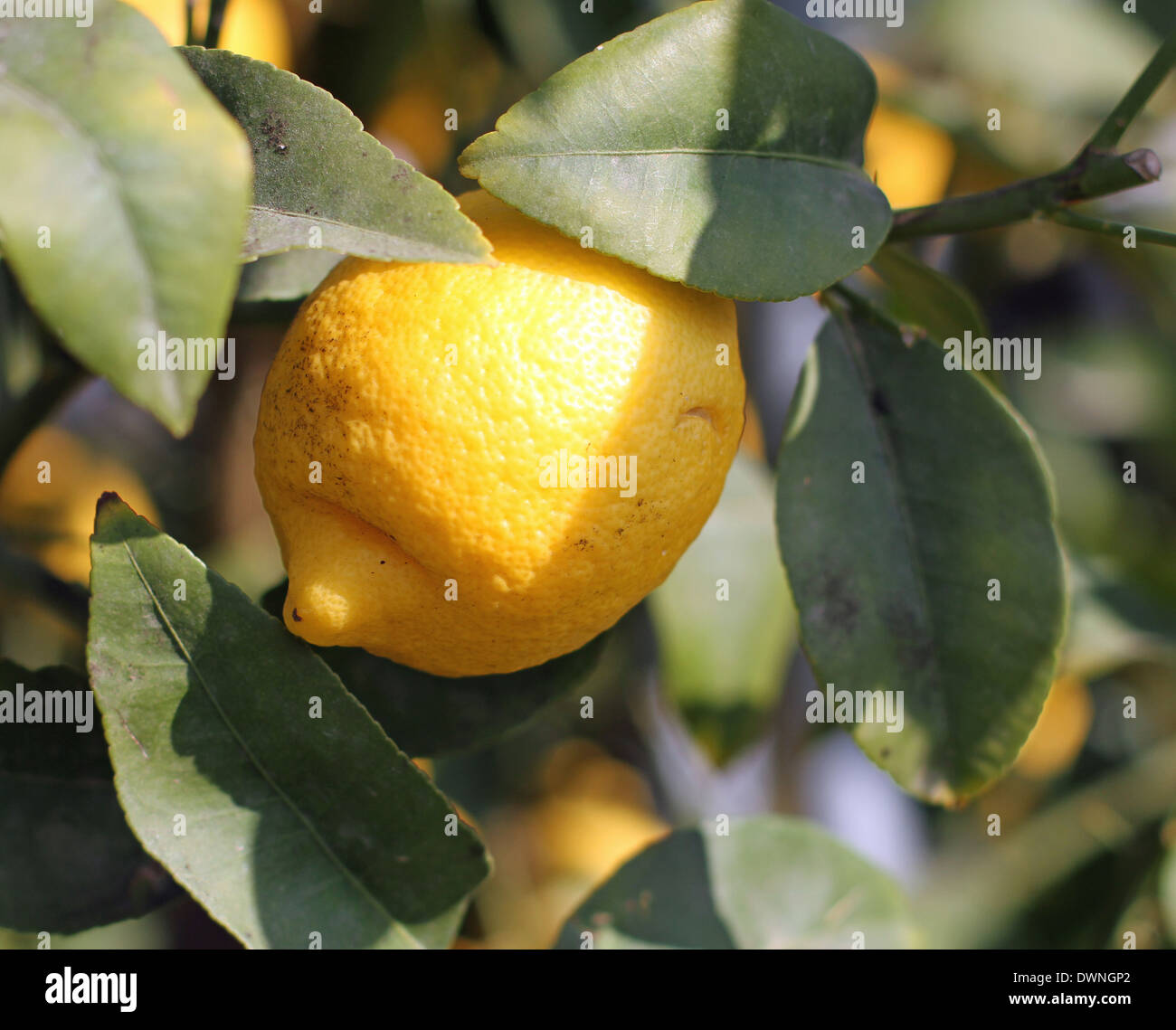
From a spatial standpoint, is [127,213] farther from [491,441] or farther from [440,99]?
[440,99]

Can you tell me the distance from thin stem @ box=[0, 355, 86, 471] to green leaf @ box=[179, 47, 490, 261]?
384 mm

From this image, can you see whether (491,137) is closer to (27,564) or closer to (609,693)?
(27,564)

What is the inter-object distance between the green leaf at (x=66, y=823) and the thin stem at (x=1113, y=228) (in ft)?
2.38

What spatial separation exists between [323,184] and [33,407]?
18.8 inches

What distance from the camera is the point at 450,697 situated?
0.71 m

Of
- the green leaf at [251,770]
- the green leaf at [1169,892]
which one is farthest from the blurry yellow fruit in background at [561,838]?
the green leaf at [251,770]

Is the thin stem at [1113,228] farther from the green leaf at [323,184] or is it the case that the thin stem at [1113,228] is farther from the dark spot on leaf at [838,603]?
the green leaf at [323,184]

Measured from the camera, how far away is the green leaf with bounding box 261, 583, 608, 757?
27.4 inches

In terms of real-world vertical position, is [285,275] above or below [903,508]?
above

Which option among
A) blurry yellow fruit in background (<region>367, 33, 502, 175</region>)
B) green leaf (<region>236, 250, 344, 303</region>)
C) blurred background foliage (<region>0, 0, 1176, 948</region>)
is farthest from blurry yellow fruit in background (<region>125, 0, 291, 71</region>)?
green leaf (<region>236, 250, 344, 303</region>)

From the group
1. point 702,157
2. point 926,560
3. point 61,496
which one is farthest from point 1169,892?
point 61,496

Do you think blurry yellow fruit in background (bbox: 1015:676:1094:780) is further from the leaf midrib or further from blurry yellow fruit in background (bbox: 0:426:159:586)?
blurry yellow fruit in background (bbox: 0:426:159:586)

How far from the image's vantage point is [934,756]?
0.69 m

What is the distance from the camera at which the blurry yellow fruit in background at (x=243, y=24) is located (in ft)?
3.09
